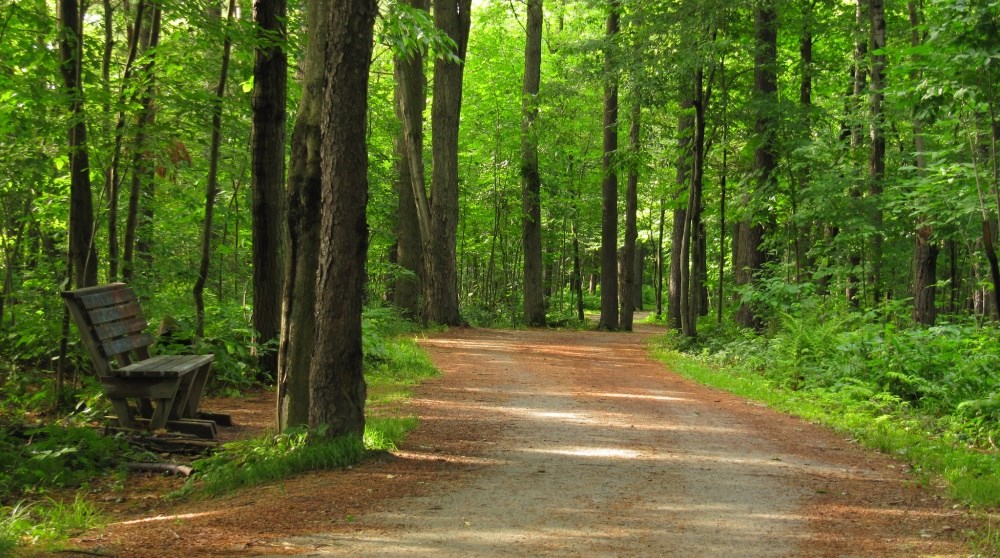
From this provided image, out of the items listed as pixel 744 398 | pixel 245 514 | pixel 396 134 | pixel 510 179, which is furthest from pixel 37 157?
pixel 510 179

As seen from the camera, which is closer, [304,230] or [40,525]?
[40,525]

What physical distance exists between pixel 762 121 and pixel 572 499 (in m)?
14.0

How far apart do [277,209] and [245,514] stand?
616cm

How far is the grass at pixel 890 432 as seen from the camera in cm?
583

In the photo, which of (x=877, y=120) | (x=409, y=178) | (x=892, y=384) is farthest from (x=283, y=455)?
(x=409, y=178)

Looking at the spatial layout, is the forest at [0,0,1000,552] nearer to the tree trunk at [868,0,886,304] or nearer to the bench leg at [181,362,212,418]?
the tree trunk at [868,0,886,304]

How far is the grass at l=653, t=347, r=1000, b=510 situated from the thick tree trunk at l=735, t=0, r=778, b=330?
4.61 metres

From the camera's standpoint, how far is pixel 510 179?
2869 centimetres

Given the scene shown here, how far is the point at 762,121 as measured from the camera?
1738 cm

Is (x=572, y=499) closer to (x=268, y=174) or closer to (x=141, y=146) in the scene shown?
(x=141, y=146)

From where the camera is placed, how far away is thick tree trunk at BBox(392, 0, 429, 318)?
19.3m

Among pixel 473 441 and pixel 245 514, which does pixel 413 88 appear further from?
pixel 245 514

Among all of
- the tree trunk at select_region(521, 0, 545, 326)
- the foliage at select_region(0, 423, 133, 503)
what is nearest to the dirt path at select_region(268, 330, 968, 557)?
the foliage at select_region(0, 423, 133, 503)

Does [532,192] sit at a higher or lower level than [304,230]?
higher
